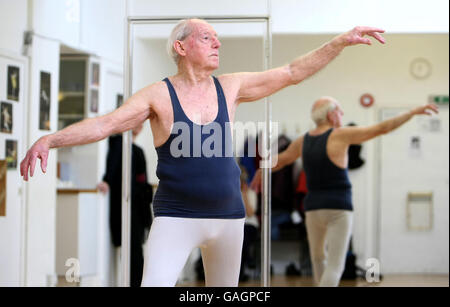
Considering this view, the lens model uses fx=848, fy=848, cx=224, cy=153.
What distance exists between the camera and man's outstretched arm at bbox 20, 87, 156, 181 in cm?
275

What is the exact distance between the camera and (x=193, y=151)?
10.3 ft

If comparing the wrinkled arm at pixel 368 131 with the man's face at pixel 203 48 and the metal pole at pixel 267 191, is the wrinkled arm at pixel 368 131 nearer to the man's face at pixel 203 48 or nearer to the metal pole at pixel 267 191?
the metal pole at pixel 267 191

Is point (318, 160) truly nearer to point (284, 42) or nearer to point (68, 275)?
point (284, 42)

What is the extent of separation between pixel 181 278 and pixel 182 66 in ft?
7.63

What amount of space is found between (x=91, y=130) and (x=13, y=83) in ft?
8.60

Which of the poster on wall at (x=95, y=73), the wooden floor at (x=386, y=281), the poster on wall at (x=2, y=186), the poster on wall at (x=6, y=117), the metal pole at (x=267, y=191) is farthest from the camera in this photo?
the wooden floor at (x=386, y=281)

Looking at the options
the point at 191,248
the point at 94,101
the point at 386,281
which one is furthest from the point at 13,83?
the point at 386,281

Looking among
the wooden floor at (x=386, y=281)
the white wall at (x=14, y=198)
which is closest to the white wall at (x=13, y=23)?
the white wall at (x=14, y=198)

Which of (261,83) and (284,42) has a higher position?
(284,42)

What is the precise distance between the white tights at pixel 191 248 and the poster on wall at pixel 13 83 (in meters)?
2.61

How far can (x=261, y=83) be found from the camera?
329 cm

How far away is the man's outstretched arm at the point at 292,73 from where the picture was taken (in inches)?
126
